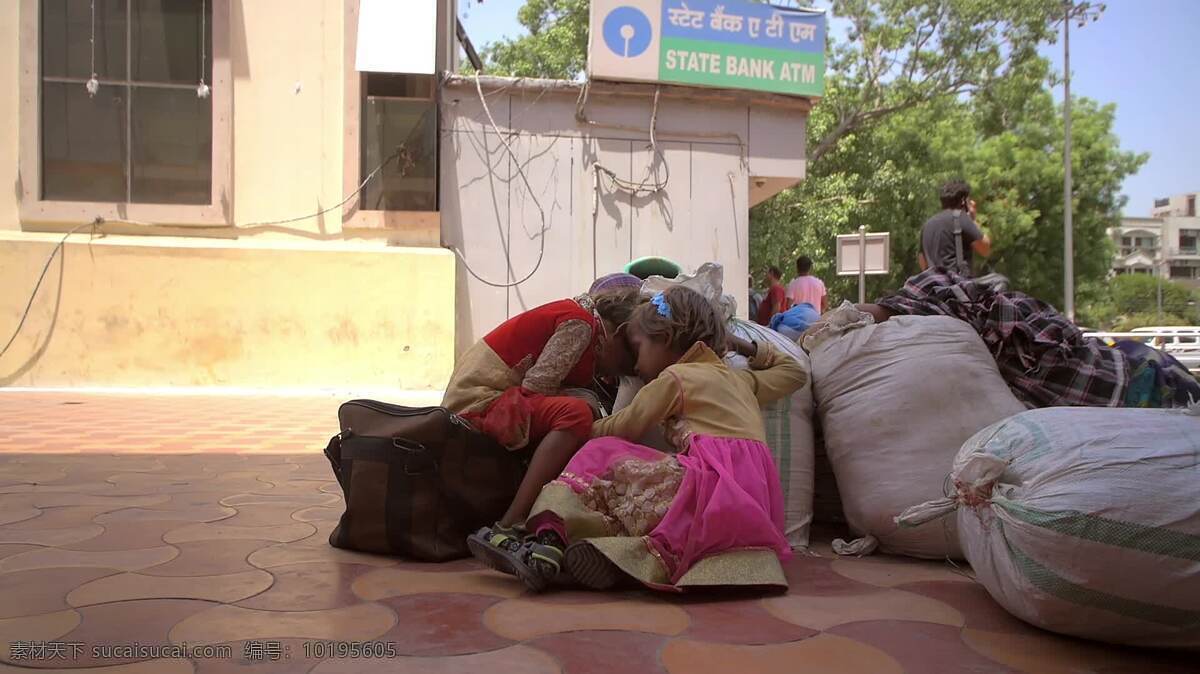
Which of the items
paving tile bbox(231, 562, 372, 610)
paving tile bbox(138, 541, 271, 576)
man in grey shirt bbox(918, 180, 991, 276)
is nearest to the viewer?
paving tile bbox(231, 562, 372, 610)

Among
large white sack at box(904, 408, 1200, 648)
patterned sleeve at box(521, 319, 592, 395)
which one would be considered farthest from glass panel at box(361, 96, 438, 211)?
large white sack at box(904, 408, 1200, 648)

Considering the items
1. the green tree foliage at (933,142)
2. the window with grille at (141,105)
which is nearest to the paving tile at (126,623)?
the window with grille at (141,105)

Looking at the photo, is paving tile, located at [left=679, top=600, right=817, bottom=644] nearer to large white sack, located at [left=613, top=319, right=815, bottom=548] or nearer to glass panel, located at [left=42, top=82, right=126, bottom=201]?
large white sack, located at [left=613, top=319, right=815, bottom=548]

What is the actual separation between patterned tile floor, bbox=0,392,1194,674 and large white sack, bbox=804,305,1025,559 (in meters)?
A: 0.15

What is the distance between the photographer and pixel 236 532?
257 centimetres

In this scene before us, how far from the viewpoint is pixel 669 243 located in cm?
838

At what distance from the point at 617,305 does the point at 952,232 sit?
282cm

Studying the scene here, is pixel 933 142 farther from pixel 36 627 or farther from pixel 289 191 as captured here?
pixel 36 627

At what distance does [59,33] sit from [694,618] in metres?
8.30

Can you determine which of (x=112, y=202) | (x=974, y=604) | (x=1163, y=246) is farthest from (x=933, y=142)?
(x=1163, y=246)

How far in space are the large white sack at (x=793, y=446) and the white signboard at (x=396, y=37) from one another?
574cm

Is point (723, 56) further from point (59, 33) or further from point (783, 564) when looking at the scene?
point (783, 564)

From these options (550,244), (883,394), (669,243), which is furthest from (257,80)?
(883,394)

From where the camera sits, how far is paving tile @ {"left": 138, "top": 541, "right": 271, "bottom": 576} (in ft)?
6.97
